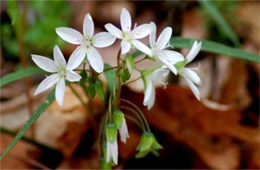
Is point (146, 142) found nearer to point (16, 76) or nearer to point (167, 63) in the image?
point (167, 63)

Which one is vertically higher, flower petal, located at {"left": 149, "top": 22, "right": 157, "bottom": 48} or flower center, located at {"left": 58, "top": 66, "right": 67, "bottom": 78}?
flower petal, located at {"left": 149, "top": 22, "right": 157, "bottom": 48}

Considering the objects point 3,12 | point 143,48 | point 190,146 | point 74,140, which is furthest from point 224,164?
point 3,12

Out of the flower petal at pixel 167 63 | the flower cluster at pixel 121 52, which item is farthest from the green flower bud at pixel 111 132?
the flower petal at pixel 167 63

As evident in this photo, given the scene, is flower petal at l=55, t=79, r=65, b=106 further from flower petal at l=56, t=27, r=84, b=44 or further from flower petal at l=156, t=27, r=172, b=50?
flower petal at l=156, t=27, r=172, b=50

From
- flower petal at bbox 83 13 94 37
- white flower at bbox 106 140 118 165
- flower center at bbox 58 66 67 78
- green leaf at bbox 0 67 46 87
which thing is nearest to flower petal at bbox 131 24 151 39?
flower petal at bbox 83 13 94 37

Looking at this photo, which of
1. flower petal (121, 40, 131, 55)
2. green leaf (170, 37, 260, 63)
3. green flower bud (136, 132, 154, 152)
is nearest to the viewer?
flower petal (121, 40, 131, 55)

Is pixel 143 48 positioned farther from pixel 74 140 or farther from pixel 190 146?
pixel 190 146
